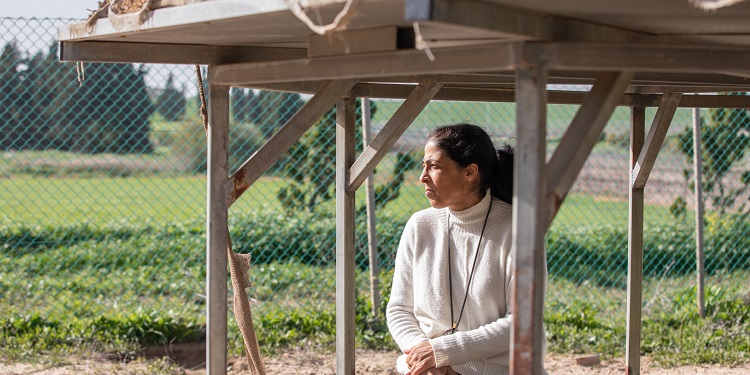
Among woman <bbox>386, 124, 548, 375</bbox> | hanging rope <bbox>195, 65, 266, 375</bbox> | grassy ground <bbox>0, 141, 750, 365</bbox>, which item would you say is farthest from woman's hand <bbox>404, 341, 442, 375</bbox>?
grassy ground <bbox>0, 141, 750, 365</bbox>

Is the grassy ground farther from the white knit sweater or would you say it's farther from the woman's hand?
the woman's hand

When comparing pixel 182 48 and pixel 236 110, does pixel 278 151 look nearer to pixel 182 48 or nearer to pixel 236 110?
pixel 182 48

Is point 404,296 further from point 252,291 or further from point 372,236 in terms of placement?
point 252,291

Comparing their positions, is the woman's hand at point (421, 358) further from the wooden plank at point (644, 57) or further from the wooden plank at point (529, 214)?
the wooden plank at point (644, 57)

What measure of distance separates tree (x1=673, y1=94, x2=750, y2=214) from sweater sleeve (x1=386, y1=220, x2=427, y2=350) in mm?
5858

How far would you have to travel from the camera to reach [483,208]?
4.07 metres

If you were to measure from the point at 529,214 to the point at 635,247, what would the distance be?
326 centimetres

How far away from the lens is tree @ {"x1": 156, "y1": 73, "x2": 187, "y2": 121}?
27.5ft

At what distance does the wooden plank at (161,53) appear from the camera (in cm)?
371

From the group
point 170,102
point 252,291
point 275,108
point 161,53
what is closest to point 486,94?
point 161,53

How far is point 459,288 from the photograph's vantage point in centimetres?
403

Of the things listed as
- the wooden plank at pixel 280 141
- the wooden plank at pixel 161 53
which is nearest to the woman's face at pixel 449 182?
the wooden plank at pixel 280 141

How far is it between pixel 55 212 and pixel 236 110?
1930 millimetres

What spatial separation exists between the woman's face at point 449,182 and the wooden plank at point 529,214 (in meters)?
1.44
